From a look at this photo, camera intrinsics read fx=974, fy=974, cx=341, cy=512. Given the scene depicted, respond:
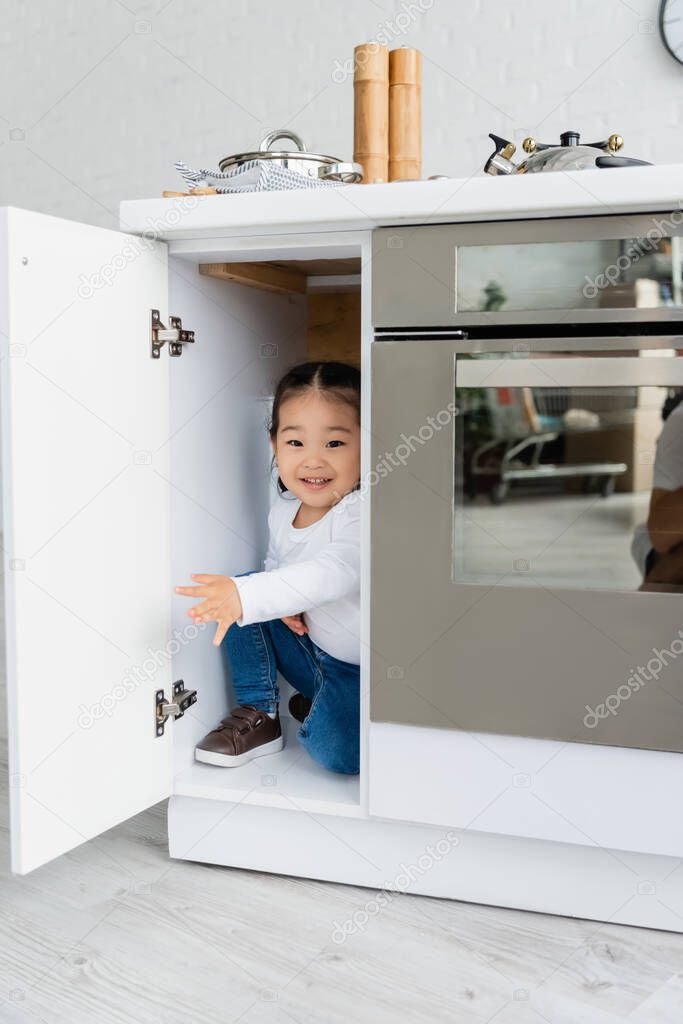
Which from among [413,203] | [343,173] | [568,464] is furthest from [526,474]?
[343,173]

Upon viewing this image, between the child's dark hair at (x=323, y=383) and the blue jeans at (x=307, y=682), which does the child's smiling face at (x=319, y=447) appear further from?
the blue jeans at (x=307, y=682)

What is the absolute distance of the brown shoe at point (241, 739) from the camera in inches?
62.2

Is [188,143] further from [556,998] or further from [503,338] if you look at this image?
[556,998]

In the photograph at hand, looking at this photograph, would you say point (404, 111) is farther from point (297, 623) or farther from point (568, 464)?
point (297, 623)

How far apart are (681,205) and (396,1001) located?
3.41 ft

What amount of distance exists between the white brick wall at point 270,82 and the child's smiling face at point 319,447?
71 centimetres

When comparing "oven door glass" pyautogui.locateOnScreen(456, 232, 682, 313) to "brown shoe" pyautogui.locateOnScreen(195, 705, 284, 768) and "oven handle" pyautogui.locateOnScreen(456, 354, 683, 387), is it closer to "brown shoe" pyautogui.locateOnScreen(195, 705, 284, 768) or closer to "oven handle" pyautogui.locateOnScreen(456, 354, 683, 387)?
"oven handle" pyautogui.locateOnScreen(456, 354, 683, 387)

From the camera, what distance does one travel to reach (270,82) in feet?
7.07

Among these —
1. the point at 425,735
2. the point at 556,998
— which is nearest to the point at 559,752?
the point at 425,735

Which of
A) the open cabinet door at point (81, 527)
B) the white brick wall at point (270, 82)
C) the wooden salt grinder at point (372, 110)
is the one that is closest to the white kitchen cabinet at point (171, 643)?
the open cabinet door at point (81, 527)

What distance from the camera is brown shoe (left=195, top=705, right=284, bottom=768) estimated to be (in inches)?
62.2

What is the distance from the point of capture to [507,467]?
51.1 inches

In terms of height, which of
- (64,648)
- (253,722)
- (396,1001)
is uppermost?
(64,648)

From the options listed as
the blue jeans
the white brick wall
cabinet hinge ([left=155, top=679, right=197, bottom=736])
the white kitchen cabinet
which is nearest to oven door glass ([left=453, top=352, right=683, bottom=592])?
the white kitchen cabinet
